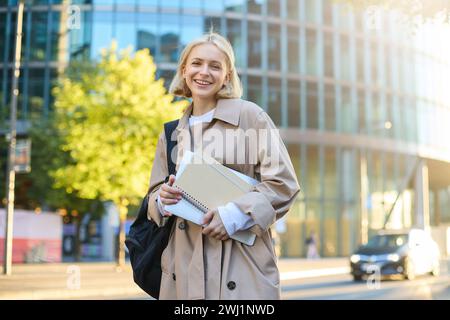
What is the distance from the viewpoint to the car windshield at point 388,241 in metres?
20.1

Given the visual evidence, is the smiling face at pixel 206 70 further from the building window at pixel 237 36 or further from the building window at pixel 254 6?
the building window at pixel 254 6

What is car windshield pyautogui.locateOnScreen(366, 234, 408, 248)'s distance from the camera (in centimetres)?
2014

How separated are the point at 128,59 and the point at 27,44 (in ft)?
50.3

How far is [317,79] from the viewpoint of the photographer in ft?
134

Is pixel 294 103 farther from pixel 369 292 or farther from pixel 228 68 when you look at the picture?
pixel 228 68

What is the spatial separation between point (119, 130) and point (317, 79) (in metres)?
20.6

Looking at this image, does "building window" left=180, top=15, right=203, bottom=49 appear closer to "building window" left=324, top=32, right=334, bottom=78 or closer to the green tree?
"building window" left=324, top=32, right=334, bottom=78

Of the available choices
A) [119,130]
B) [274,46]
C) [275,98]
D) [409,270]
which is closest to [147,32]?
[274,46]

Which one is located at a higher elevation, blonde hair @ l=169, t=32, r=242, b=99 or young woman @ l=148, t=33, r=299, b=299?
blonde hair @ l=169, t=32, r=242, b=99

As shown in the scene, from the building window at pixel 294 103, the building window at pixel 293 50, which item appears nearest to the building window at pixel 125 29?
the building window at pixel 293 50

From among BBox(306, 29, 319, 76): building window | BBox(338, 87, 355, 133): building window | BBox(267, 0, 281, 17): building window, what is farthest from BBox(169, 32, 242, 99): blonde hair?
BBox(338, 87, 355, 133): building window

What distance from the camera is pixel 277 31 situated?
3978cm

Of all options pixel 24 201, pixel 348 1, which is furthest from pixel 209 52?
pixel 24 201

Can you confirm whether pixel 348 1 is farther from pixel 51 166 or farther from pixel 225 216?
pixel 51 166
